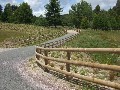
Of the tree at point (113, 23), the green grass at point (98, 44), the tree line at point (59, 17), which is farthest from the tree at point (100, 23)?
the green grass at point (98, 44)

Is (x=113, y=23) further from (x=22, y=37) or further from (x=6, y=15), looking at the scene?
(x=22, y=37)

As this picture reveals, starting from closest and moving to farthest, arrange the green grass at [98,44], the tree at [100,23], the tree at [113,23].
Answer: the green grass at [98,44]
the tree at [100,23]
the tree at [113,23]

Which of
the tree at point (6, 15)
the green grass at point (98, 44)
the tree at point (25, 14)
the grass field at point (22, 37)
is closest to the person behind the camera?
the green grass at point (98, 44)

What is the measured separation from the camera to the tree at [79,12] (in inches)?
4923

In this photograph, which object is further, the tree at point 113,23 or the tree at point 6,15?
the tree at point 6,15

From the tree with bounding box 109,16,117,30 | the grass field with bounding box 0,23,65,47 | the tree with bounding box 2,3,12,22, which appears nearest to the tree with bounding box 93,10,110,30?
the tree with bounding box 109,16,117,30

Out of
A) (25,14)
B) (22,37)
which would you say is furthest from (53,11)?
(22,37)

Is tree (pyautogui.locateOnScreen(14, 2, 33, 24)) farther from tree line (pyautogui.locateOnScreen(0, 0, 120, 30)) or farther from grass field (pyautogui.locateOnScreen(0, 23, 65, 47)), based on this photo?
grass field (pyautogui.locateOnScreen(0, 23, 65, 47))

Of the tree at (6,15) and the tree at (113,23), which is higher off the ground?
the tree at (6,15)

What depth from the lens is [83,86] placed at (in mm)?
11453

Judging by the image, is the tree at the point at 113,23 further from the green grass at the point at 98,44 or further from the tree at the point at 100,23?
the green grass at the point at 98,44

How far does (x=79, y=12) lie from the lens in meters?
134

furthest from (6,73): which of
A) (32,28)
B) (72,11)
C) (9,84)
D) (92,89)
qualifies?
(72,11)

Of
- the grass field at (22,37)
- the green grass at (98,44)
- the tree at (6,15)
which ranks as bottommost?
the grass field at (22,37)
